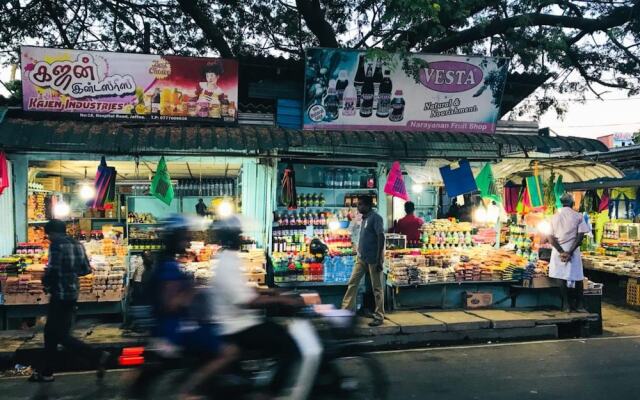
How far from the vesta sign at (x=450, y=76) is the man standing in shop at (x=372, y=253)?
3202 millimetres

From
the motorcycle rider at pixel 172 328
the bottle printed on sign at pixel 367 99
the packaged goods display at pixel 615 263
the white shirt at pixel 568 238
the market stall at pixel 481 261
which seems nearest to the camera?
the motorcycle rider at pixel 172 328

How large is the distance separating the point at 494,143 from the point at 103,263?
291 inches

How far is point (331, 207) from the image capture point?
11.3m

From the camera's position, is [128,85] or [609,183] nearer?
[128,85]

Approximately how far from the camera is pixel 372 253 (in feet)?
28.9

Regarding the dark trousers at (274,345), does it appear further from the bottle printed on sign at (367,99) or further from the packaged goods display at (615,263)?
the packaged goods display at (615,263)

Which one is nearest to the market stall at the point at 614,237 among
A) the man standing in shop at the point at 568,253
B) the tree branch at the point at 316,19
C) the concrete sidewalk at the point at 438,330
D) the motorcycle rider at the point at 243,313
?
the man standing in shop at the point at 568,253

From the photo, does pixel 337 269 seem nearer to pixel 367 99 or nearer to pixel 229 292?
pixel 367 99

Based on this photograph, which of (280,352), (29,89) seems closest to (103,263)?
Result: (29,89)

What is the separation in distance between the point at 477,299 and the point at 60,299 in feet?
23.1

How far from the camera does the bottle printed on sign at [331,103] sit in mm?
10227

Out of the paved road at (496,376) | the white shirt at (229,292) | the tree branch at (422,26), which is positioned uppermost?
the tree branch at (422,26)

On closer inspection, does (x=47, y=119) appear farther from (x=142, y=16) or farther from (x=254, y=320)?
(x=142, y=16)

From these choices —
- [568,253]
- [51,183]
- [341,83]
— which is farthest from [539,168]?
[51,183]
